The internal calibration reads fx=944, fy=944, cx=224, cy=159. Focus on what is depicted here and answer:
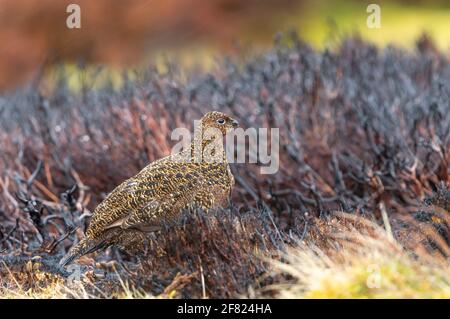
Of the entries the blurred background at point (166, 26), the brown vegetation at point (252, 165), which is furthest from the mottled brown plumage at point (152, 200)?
the blurred background at point (166, 26)

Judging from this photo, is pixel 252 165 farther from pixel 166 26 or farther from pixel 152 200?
pixel 166 26

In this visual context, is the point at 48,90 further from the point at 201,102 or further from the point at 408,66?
the point at 408,66

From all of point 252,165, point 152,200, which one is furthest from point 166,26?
point 152,200

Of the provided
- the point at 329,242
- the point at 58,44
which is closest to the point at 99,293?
the point at 329,242

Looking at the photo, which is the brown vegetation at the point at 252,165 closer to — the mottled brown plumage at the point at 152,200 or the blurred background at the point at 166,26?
the mottled brown plumage at the point at 152,200

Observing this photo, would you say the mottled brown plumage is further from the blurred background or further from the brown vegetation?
the blurred background

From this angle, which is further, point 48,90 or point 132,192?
point 48,90
